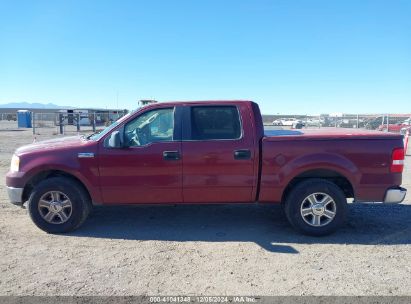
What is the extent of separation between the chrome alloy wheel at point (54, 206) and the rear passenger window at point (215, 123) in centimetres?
204

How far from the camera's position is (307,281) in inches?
140

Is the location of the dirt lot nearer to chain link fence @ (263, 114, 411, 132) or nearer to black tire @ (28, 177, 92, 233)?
black tire @ (28, 177, 92, 233)

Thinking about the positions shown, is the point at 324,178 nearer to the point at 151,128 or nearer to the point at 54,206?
the point at 151,128

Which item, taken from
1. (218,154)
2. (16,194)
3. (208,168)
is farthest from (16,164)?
(218,154)

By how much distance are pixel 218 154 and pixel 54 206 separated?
2445mm

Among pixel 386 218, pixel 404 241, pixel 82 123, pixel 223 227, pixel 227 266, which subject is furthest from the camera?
pixel 82 123

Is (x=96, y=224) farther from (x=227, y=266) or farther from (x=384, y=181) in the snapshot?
(x=384, y=181)

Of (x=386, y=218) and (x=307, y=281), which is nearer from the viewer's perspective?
(x=307, y=281)

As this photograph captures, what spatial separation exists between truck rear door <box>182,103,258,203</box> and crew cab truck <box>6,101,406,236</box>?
14 millimetres

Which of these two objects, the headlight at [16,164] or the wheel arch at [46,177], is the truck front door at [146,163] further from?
the headlight at [16,164]

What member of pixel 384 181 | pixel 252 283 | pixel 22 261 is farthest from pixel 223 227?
pixel 22 261

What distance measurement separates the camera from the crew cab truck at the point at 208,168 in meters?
4.72

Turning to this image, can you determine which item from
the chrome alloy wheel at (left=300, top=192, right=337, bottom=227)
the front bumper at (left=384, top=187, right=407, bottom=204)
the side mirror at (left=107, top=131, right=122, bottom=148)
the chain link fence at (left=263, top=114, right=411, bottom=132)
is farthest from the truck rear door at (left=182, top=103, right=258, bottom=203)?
the chain link fence at (left=263, top=114, right=411, bottom=132)

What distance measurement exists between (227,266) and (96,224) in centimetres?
245
